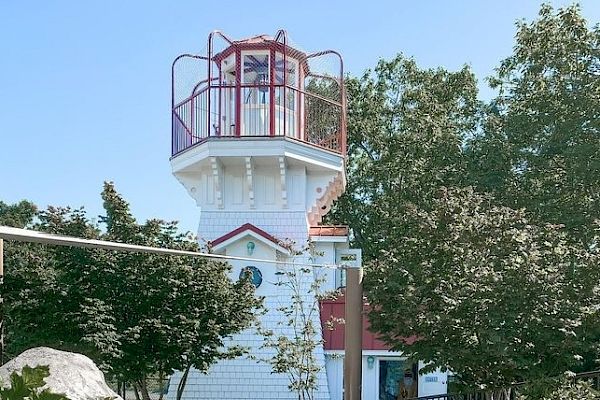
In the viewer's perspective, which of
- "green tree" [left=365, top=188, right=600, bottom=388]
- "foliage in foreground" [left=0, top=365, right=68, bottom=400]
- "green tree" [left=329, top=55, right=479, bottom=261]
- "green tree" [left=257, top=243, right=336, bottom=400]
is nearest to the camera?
"foliage in foreground" [left=0, top=365, right=68, bottom=400]

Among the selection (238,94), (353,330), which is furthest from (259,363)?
(353,330)

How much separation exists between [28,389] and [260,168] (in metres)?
10.7

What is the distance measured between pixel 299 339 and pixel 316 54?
188 inches

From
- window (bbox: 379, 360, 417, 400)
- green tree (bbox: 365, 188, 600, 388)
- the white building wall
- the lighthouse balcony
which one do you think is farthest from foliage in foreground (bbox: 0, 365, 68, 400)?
window (bbox: 379, 360, 417, 400)

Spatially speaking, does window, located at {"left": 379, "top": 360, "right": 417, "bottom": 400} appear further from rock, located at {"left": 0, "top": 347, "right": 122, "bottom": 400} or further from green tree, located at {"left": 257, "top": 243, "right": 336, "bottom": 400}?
rock, located at {"left": 0, "top": 347, "right": 122, "bottom": 400}

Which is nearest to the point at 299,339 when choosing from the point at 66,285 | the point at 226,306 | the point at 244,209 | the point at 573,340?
the point at 226,306

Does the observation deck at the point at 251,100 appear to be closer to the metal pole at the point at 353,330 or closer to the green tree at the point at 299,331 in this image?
the green tree at the point at 299,331

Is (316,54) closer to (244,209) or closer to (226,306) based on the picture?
(244,209)

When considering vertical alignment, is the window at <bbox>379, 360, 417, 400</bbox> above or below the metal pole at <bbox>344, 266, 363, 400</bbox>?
below

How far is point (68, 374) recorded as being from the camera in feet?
12.0

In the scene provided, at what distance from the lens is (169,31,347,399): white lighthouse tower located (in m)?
11.5

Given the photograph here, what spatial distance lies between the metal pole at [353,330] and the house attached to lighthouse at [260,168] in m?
6.60

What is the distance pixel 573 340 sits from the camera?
7.07 meters

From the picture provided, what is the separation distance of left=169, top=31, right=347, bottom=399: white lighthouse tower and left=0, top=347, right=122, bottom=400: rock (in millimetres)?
7060
